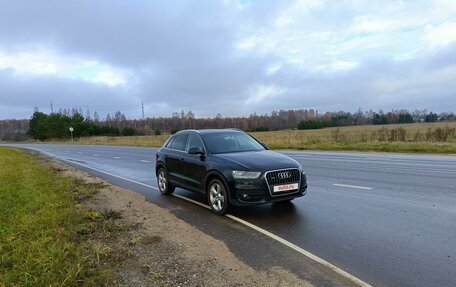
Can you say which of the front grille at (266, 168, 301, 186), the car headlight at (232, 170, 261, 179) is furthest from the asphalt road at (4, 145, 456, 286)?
the car headlight at (232, 170, 261, 179)

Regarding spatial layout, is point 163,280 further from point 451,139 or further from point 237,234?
point 451,139

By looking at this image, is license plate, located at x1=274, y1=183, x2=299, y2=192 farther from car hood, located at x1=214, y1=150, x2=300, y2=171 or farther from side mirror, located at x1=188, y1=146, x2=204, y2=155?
side mirror, located at x1=188, y1=146, x2=204, y2=155

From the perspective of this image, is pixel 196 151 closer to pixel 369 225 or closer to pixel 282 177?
pixel 282 177

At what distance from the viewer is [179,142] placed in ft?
32.7

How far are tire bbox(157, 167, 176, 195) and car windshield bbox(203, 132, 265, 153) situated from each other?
2.11 meters

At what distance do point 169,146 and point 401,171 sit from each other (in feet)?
25.6

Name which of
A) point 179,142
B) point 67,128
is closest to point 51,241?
point 179,142

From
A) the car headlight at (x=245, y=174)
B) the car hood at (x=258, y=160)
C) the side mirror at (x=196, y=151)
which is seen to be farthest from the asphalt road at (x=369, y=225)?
the side mirror at (x=196, y=151)

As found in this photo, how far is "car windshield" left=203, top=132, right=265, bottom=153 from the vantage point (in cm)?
845

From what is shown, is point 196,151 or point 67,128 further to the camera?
point 67,128

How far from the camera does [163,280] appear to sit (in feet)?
14.9

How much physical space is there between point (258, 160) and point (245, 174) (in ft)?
1.57

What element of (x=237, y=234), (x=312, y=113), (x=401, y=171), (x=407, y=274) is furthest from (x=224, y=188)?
(x=312, y=113)

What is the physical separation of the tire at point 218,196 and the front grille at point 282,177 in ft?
2.80
